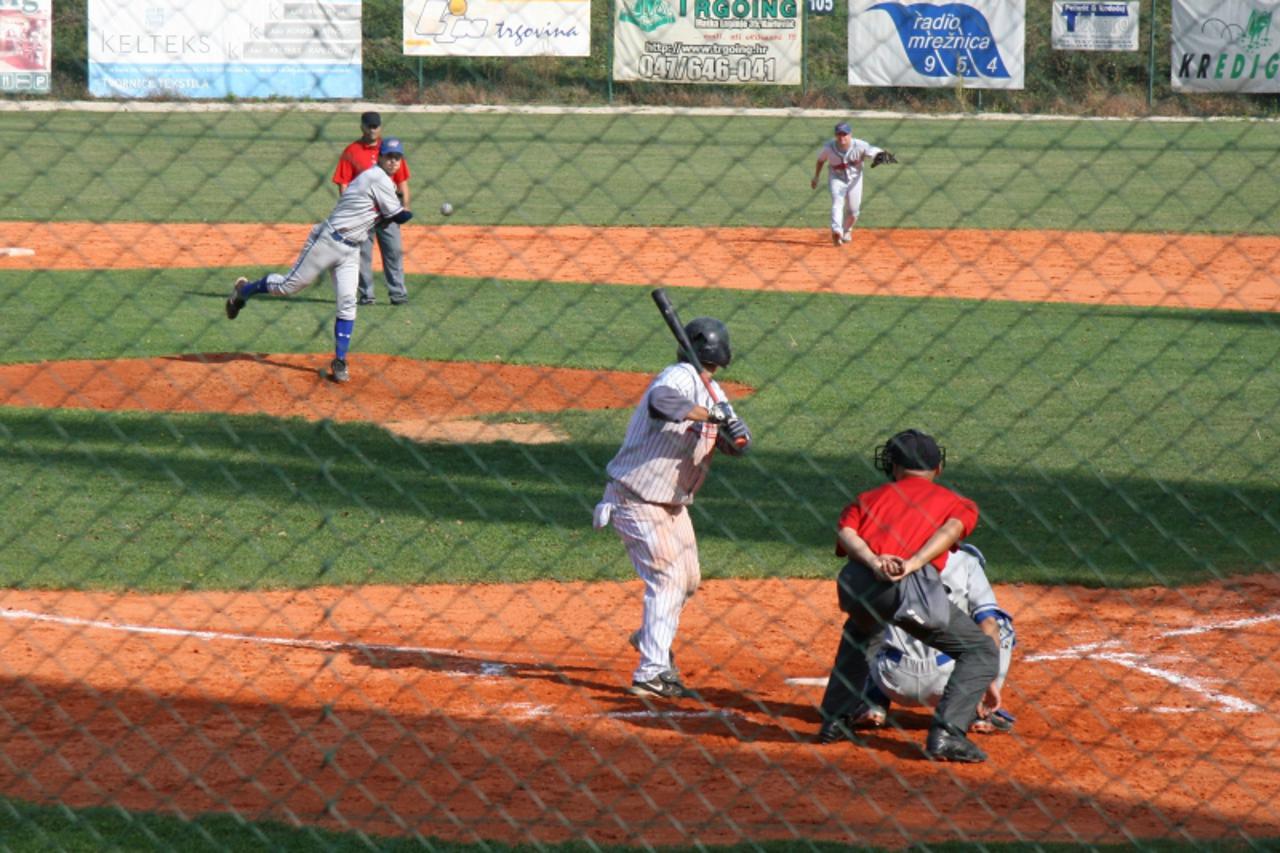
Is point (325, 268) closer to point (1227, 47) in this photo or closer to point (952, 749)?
point (952, 749)

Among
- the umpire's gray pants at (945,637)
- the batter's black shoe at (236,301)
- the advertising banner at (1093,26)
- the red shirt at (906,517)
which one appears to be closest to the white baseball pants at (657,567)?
the umpire's gray pants at (945,637)

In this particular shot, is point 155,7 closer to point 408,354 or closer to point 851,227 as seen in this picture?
point 851,227

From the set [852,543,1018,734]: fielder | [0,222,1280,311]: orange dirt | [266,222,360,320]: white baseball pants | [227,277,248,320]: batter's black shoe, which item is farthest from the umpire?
[0,222,1280,311]: orange dirt

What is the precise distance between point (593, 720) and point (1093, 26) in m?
35.2

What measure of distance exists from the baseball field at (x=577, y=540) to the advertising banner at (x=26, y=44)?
55.0 ft

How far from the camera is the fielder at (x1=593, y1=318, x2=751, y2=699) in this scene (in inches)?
284

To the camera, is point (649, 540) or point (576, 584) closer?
point (649, 540)

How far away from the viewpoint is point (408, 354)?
1473 cm

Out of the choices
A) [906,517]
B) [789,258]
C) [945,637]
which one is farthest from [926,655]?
[789,258]

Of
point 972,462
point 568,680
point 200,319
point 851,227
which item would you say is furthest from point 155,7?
point 568,680

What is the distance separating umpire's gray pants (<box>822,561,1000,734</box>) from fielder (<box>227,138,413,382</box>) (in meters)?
7.39

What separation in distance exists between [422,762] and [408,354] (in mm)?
8639

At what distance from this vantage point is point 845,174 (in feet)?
70.1

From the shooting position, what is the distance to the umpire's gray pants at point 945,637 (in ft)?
21.1
